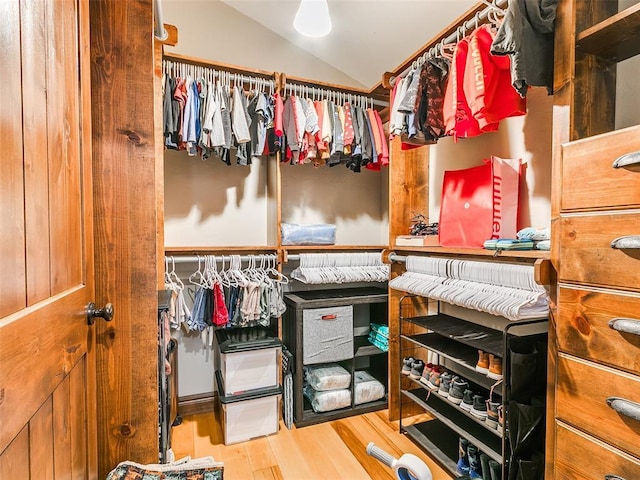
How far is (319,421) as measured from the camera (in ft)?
7.64

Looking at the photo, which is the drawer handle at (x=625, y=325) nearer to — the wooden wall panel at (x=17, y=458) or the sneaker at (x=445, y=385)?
the sneaker at (x=445, y=385)

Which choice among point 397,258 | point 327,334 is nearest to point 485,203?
point 397,258

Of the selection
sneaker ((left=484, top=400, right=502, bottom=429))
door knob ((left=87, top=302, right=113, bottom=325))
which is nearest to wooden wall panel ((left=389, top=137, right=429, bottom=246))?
sneaker ((left=484, top=400, right=502, bottom=429))

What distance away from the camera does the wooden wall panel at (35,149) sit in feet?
2.16

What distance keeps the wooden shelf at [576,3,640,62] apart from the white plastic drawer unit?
1803mm

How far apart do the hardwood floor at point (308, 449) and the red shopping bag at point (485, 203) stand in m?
1.25

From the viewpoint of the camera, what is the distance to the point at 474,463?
1.69 meters

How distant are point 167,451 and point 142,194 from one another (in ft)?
3.77

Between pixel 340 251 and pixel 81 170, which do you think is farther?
pixel 340 251

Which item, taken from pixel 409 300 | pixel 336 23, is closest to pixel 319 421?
pixel 409 300

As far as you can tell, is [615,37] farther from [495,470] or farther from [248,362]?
[248,362]

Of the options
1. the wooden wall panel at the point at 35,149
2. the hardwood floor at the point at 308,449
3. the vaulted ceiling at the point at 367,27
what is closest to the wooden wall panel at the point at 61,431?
the wooden wall panel at the point at 35,149

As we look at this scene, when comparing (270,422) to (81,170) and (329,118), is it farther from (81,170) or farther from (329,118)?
(329,118)

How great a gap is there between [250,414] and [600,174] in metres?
2.11
